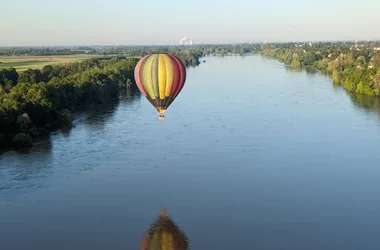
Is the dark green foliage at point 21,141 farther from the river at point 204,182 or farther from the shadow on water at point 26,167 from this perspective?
the river at point 204,182

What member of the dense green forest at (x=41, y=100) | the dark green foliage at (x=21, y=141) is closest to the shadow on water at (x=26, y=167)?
the dark green foliage at (x=21, y=141)

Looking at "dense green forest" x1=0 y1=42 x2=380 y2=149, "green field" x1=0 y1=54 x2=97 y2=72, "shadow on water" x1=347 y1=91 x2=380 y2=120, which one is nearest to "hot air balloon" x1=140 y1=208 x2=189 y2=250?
"dense green forest" x1=0 y1=42 x2=380 y2=149

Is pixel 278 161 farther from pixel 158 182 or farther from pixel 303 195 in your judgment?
pixel 158 182

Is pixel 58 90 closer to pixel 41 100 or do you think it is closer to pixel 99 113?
pixel 99 113

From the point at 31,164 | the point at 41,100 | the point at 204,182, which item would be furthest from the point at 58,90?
the point at 204,182

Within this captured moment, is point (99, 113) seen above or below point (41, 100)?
below

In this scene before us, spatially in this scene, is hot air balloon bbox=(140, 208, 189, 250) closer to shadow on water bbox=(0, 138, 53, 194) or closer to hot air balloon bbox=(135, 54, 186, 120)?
hot air balloon bbox=(135, 54, 186, 120)

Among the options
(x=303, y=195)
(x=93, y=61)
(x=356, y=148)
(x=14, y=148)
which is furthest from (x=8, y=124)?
(x=93, y=61)
